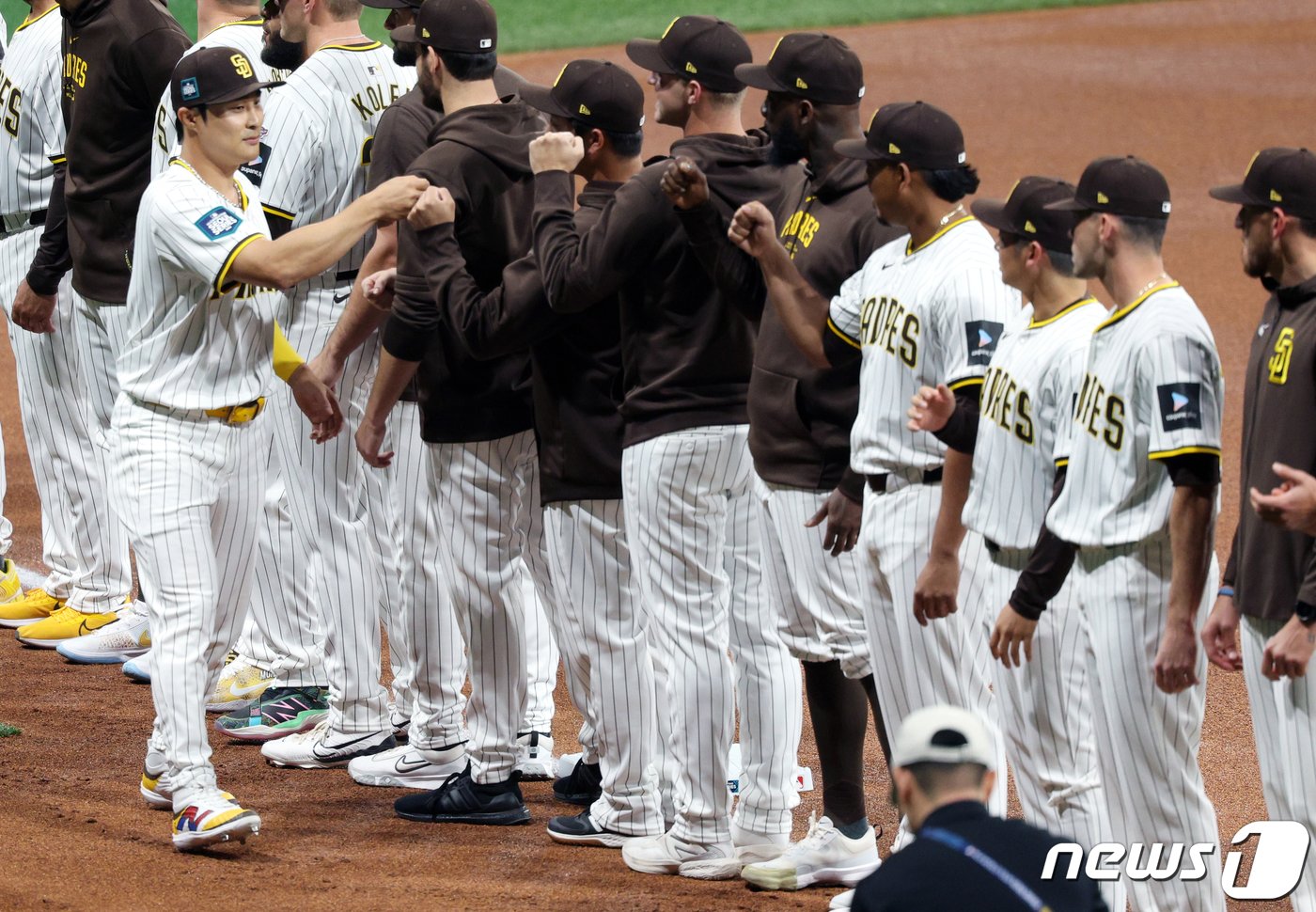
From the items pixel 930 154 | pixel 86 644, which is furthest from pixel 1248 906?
pixel 86 644

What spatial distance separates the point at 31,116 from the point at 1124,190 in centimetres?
421

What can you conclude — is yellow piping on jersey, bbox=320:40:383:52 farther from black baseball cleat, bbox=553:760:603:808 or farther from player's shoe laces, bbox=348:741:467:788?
black baseball cleat, bbox=553:760:603:808

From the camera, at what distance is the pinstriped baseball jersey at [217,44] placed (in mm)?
5387

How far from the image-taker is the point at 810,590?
4.28 metres

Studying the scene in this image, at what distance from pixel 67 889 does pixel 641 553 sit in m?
1.50

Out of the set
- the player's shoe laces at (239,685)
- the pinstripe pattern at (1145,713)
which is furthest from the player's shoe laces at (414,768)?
the pinstripe pattern at (1145,713)

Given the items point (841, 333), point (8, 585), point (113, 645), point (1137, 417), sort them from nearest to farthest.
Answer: point (1137, 417) → point (841, 333) → point (113, 645) → point (8, 585)

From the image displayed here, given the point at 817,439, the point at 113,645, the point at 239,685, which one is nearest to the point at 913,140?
the point at 817,439

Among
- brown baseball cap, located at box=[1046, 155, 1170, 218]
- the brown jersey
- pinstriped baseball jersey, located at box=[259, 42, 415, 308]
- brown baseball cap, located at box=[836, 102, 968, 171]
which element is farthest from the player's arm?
the brown jersey

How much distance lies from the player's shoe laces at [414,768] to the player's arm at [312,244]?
1.45m

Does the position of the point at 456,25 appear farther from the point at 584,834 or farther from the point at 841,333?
the point at 584,834

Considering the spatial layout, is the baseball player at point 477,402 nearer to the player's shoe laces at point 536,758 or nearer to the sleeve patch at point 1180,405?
the player's shoe laces at point 536,758

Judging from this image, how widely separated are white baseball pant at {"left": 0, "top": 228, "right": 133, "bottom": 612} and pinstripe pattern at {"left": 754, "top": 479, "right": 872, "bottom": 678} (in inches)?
116

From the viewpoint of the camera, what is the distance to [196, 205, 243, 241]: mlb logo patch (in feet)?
14.0
